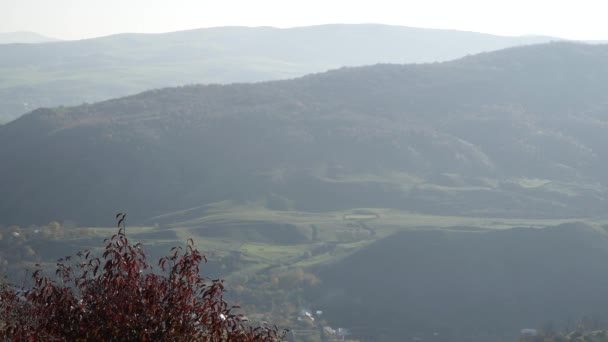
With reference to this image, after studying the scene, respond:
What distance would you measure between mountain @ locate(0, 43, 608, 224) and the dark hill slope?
21101mm

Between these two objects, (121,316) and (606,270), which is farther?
(606,270)

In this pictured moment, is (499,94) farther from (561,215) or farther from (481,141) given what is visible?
(561,215)

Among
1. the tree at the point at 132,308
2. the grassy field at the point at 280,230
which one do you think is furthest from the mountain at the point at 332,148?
the tree at the point at 132,308

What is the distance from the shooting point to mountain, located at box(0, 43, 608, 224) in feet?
299

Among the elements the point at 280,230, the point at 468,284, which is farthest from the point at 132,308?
the point at 280,230

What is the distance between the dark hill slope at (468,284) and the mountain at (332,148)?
2110cm

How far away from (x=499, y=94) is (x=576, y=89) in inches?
533

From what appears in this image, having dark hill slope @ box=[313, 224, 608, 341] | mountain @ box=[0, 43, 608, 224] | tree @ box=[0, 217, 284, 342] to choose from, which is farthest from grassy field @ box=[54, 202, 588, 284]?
tree @ box=[0, 217, 284, 342]

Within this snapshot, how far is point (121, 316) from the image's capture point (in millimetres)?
9797

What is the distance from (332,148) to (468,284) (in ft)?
161

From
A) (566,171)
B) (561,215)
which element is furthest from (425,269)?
(566,171)

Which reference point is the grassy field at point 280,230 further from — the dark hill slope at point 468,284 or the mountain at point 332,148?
the mountain at point 332,148

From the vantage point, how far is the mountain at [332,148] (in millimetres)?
91000

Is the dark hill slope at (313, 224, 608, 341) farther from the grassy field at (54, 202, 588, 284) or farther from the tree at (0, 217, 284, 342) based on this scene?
the tree at (0, 217, 284, 342)
